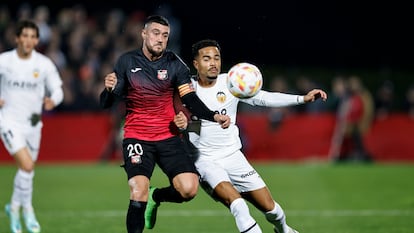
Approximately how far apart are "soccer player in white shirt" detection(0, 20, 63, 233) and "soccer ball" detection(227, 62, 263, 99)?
3.23 m

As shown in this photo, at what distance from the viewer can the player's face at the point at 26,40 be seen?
37.7 ft

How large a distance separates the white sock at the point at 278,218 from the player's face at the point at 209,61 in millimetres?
1591

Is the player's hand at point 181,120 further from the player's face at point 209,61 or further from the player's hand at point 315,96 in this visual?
the player's hand at point 315,96

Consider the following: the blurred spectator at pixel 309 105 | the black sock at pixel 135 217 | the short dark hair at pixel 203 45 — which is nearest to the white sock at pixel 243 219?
the black sock at pixel 135 217

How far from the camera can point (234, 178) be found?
9773mm

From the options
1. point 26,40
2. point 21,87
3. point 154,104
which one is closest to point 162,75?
point 154,104

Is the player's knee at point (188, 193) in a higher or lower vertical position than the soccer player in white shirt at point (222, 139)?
lower

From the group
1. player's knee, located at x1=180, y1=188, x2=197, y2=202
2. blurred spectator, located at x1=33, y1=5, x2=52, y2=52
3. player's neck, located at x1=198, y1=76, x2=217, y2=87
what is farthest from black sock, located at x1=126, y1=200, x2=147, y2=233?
blurred spectator, located at x1=33, y1=5, x2=52, y2=52

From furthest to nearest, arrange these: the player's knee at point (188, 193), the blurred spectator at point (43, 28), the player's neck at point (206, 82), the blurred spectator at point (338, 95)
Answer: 1. the blurred spectator at point (338, 95)
2. the blurred spectator at point (43, 28)
3. the player's neck at point (206, 82)
4. the player's knee at point (188, 193)

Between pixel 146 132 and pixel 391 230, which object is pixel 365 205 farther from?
pixel 146 132

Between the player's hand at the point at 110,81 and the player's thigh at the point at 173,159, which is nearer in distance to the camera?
the player's hand at the point at 110,81

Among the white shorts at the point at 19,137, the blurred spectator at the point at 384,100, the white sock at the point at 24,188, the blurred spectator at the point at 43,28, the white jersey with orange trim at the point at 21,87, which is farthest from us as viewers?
the blurred spectator at the point at 384,100

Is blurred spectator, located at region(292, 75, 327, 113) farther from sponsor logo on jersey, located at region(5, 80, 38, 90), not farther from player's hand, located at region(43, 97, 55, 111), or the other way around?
sponsor logo on jersey, located at region(5, 80, 38, 90)

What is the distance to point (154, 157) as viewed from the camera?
9680mm
